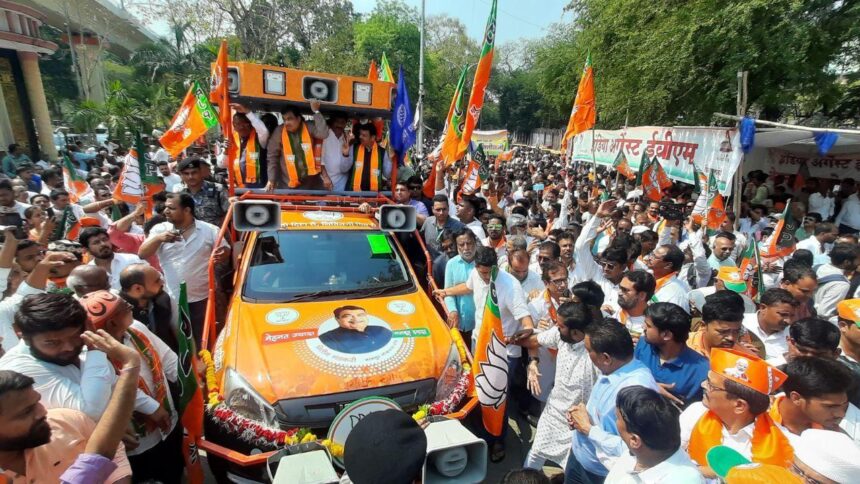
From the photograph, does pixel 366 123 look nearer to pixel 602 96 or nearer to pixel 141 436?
pixel 141 436

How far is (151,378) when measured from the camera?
8.47 ft

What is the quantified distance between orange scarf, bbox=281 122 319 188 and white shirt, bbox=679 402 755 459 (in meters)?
4.21

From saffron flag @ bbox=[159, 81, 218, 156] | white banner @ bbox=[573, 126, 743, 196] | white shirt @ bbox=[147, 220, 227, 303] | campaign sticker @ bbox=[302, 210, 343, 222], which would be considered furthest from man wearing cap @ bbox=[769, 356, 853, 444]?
saffron flag @ bbox=[159, 81, 218, 156]

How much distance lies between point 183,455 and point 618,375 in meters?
2.73

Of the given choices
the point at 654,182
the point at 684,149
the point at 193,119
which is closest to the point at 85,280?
the point at 193,119

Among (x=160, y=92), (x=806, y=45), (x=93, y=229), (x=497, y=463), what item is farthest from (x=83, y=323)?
(x=160, y=92)

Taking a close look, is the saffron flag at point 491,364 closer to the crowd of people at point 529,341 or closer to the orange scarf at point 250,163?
the crowd of people at point 529,341

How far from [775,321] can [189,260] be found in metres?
4.88

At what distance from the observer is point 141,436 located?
102 inches

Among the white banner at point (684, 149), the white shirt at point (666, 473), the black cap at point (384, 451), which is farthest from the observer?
the white banner at point (684, 149)

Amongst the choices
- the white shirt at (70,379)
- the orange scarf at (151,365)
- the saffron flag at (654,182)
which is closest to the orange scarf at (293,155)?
the orange scarf at (151,365)

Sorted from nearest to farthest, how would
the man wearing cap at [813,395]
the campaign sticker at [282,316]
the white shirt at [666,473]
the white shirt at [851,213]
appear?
1. the white shirt at [666,473]
2. the man wearing cap at [813,395]
3. the campaign sticker at [282,316]
4. the white shirt at [851,213]

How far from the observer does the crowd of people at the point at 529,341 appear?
5.93ft

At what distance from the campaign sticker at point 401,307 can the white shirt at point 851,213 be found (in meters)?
8.69
